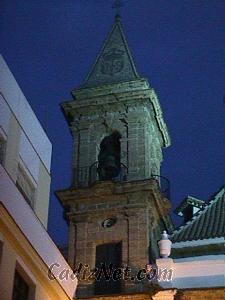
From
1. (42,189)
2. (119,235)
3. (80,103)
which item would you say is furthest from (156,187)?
A: (42,189)

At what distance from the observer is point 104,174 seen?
33.5 metres

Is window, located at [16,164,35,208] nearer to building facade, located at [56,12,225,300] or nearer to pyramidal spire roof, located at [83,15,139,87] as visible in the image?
building facade, located at [56,12,225,300]

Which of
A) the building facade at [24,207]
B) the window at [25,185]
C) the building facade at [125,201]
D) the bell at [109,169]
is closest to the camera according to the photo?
the building facade at [24,207]

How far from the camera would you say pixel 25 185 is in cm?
2295

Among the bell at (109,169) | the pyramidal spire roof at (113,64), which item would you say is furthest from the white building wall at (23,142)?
the pyramidal spire roof at (113,64)

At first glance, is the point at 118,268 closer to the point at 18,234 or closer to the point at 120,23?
the point at 18,234

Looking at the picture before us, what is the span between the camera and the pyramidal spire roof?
3681cm

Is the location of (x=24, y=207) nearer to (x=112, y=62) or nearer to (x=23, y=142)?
(x=23, y=142)

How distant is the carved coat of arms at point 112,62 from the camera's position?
37562 millimetres

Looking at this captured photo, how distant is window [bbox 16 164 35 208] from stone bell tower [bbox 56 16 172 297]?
7.03m

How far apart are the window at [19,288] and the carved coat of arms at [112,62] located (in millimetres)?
19166

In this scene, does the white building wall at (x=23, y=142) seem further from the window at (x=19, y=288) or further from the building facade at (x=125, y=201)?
the building facade at (x=125, y=201)

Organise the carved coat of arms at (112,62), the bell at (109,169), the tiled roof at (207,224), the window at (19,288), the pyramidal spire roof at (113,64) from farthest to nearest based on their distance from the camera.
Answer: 1. the carved coat of arms at (112,62)
2. the pyramidal spire roof at (113,64)
3. the bell at (109,169)
4. the tiled roof at (207,224)
5. the window at (19,288)

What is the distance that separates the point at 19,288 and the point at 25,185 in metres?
4.44
